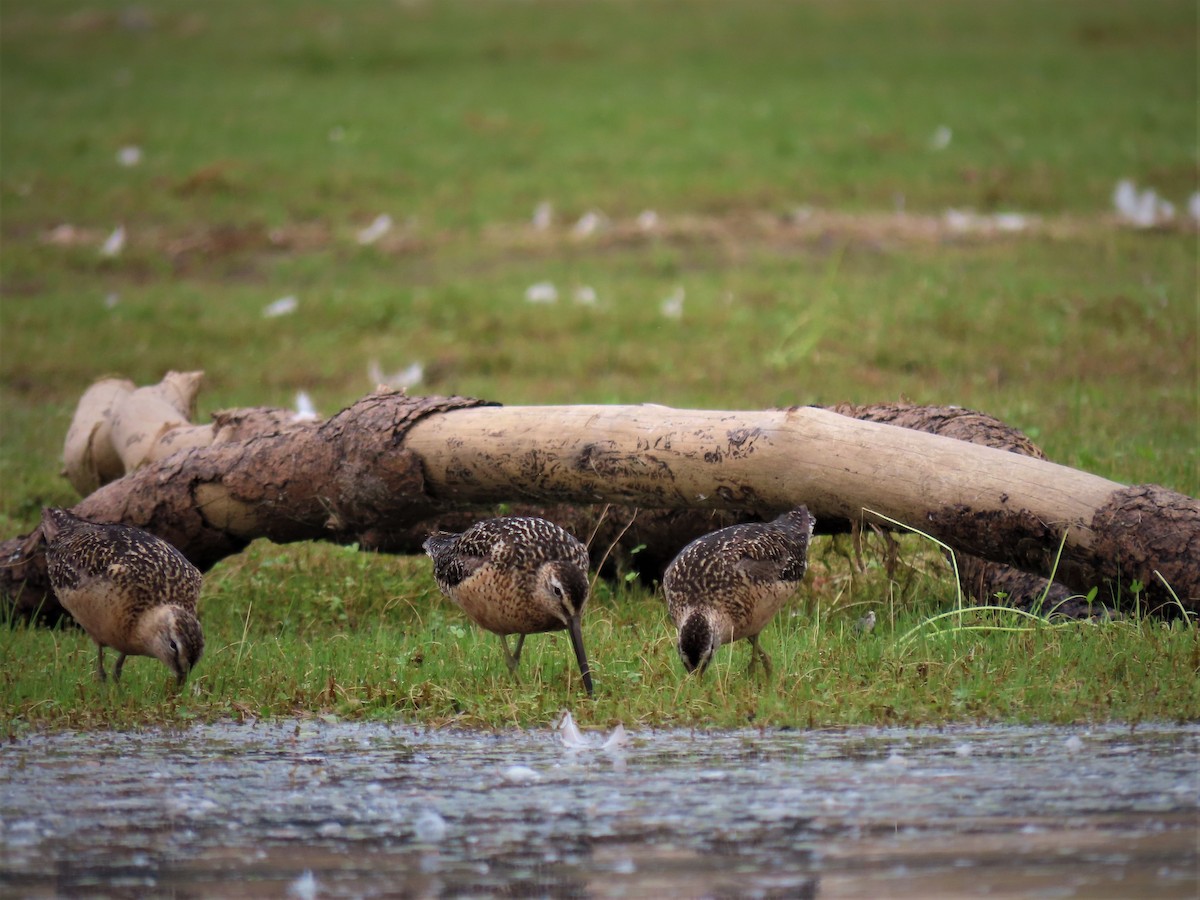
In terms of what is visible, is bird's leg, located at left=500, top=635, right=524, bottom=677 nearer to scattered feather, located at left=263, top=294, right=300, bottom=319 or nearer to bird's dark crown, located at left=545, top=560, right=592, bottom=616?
bird's dark crown, located at left=545, top=560, right=592, bottom=616

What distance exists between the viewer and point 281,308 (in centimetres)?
1545

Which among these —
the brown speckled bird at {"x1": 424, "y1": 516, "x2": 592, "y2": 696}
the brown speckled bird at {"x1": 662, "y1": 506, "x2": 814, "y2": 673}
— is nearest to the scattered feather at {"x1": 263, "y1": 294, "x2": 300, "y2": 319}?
the brown speckled bird at {"x1": 424, "y1": 516, "x2": 592, "y2": 696}

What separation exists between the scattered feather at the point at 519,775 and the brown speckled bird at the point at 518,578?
3.69 feet

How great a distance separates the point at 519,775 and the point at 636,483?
2346mm

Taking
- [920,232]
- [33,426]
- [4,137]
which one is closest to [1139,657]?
[33,426]

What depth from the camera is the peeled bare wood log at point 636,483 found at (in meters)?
6.62

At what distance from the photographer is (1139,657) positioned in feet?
20.0

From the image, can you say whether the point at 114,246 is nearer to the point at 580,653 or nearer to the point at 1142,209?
the point at 1142,209

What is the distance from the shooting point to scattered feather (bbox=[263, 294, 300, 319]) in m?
15.4

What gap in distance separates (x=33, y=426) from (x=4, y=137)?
40.3ft

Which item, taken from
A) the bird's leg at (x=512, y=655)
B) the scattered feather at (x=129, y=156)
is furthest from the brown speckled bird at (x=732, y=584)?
the scattered feather at (x=129, y=156)

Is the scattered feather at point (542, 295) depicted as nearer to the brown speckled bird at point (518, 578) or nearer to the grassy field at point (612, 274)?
the grassy field at point (612, 274)

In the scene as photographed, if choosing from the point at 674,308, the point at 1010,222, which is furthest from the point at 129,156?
the point at 1010,222

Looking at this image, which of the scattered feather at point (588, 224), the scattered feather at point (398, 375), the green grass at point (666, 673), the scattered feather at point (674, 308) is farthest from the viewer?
the scattered feather at point (588, 224)
